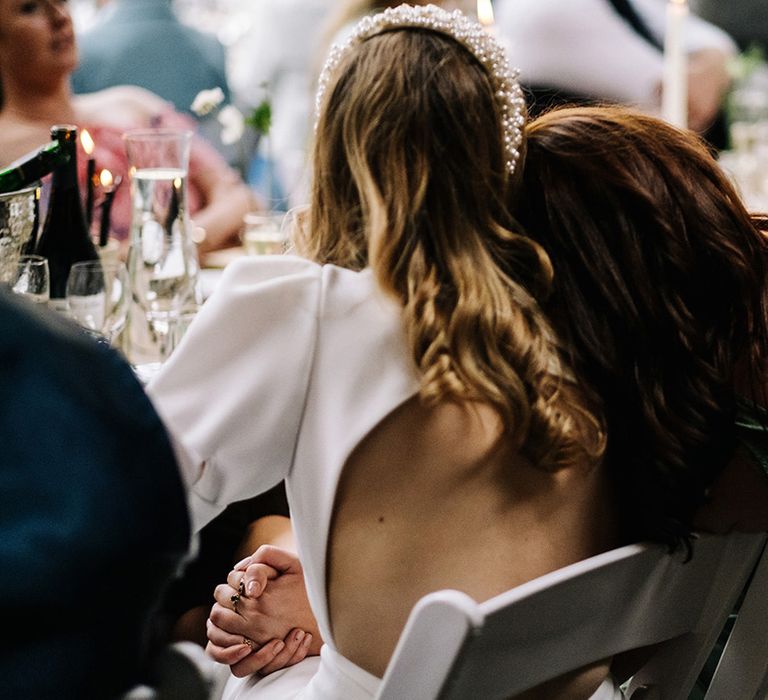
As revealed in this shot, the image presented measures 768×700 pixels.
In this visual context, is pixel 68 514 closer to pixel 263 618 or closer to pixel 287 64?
pixel 263 618

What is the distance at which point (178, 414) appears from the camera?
0.92m

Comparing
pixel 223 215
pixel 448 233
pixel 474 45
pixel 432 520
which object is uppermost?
pixel 474 45

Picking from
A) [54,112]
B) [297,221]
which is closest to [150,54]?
[54,112]

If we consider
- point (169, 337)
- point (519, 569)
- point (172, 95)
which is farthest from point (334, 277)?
point (172, 95)

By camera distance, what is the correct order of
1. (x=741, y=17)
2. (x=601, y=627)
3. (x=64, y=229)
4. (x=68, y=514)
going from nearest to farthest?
(x=68, y=514) → (x=601, y=627) → (x=64, y=229) → (x=741, y=17)

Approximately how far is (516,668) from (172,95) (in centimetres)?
296

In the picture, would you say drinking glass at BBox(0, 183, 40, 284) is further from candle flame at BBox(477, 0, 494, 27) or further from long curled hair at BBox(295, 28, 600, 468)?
candle flame at BBox(477, 0, 494, 27)

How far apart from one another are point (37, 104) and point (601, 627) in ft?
8.27

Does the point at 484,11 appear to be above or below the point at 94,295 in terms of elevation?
above

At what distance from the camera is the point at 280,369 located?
3.01 feet

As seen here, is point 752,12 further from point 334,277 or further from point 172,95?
point 334,277

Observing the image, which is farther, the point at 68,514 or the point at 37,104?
the point at 37,104

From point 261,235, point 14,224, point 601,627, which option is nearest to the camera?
point 601,627

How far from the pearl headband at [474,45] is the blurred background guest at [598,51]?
6.46ft
